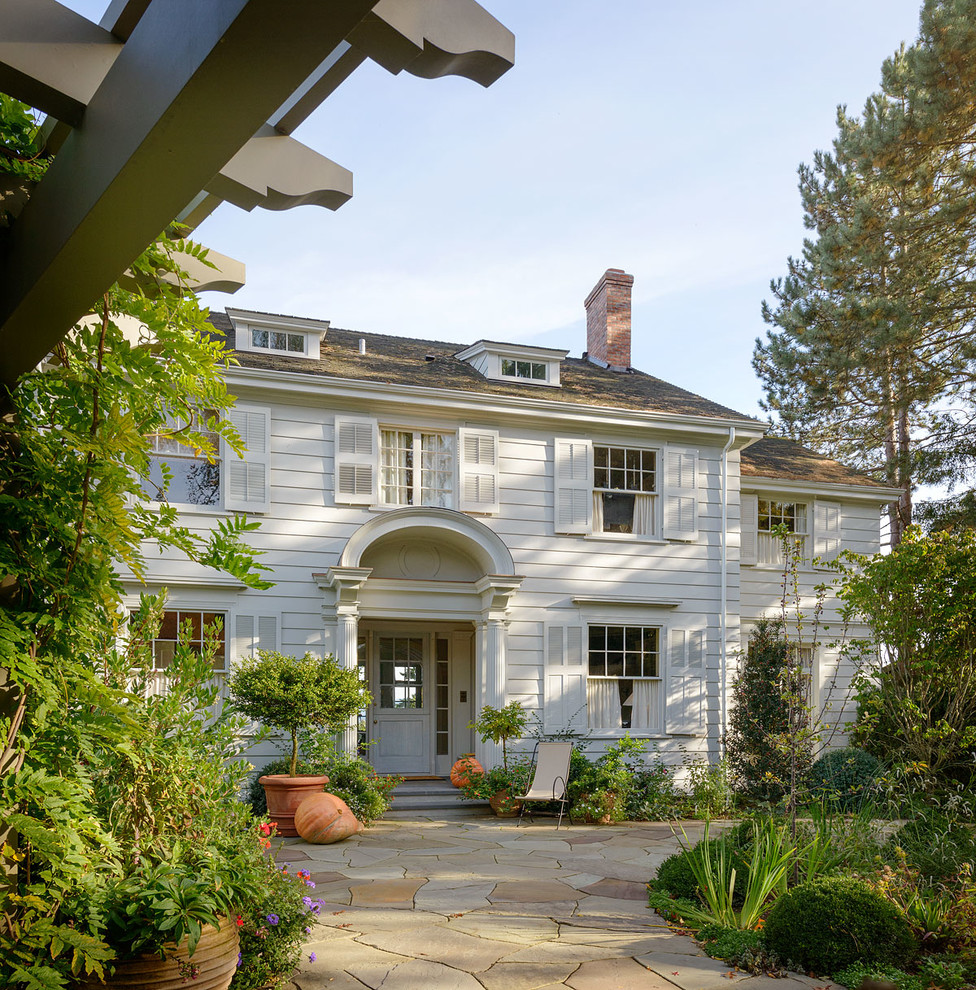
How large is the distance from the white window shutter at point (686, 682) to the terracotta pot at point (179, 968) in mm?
10098

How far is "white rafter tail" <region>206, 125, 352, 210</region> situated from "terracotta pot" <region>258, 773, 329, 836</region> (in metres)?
7.77

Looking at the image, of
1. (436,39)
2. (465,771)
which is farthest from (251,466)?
(436,39)

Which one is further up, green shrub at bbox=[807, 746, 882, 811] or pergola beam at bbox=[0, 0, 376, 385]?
pergola beam at bbox=[0, 0, 376, 385]

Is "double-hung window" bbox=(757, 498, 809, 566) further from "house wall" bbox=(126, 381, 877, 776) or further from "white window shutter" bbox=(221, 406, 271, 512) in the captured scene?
"white window shutter" bbox=(221, 406, 271, 512)

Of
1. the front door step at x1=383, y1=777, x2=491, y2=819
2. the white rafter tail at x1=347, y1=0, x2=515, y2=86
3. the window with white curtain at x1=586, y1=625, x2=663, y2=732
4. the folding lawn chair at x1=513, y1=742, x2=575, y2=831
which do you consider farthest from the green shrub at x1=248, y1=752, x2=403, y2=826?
the white rafter tail at x1=347, y1=0, x2=515, y2=86

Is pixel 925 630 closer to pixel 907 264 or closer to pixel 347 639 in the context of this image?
pixel 347 639

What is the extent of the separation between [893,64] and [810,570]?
1059 centimetres

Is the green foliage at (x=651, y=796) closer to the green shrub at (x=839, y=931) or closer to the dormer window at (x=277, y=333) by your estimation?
the green shrub at (x=839, y=931)

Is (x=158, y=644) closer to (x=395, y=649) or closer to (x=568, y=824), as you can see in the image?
(x=395, y=649)

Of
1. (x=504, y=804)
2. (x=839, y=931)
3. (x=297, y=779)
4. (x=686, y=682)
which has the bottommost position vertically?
(x=504, y=804)

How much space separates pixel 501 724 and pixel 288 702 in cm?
302

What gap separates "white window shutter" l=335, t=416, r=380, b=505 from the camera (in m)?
12.0

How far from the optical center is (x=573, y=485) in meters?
13.1

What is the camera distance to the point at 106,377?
279 centimetres
